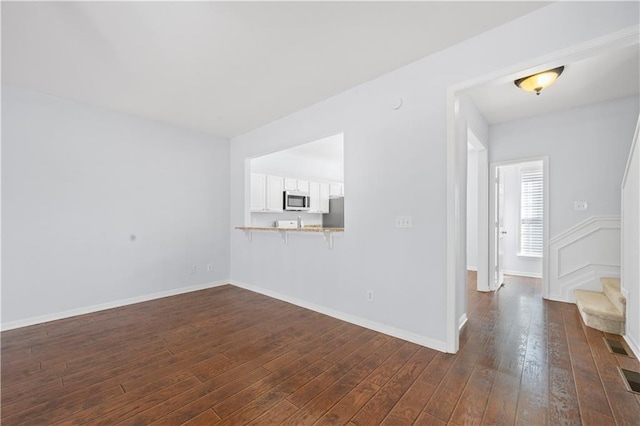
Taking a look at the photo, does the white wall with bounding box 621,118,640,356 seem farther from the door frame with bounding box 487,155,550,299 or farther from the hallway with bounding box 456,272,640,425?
the door frame with bounding box 487,155,550,299

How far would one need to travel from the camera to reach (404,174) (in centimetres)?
271

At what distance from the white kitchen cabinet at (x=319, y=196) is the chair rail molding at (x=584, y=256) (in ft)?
14.0

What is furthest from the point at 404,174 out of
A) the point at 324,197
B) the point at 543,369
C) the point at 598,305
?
the point at 324,197

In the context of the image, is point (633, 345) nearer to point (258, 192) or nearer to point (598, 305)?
point (598, 305)

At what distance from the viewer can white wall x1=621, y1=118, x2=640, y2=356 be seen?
2277 mm

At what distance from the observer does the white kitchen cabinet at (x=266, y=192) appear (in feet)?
16.8

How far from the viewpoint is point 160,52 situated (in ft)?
8.05

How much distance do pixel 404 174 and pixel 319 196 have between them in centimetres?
393

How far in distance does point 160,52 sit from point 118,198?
231 centimetres

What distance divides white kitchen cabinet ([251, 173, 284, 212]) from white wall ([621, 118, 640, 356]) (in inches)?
188

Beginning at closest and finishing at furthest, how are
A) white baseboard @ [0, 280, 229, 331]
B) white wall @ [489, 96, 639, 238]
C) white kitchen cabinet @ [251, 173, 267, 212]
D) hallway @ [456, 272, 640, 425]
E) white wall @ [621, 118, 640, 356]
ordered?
hallway @ [456, 272, 640, 425]
white wall @ [621, 118, 640, 356]
white baseboard @ [0, 280, 229, 331]
white wall @ [489, 96, 639, 238]
white kitchen cabinet @ [251, 173, 267, 212]

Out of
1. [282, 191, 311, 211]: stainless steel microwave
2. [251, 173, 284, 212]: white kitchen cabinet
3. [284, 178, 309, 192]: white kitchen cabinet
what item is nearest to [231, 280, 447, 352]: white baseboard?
[251, 173, 284, 212]: white kitchen cabinet

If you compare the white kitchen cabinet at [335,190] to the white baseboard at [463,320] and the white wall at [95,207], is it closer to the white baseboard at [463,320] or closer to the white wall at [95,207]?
the white wall at [95,207]

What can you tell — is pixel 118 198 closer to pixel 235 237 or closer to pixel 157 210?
pixel 157 210
